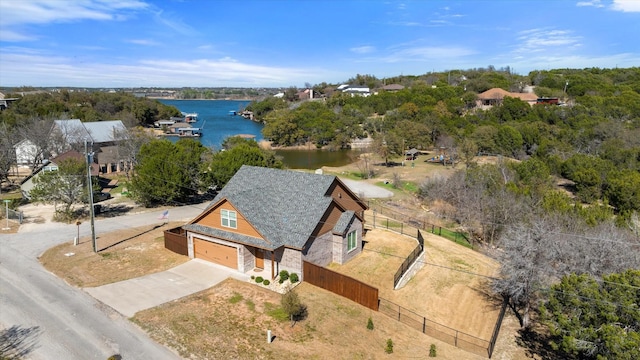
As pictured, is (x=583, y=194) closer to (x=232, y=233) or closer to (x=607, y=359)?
(x=607, y=359)

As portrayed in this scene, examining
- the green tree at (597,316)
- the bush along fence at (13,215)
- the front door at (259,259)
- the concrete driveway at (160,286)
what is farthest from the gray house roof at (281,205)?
the bush along fence at (13,215)

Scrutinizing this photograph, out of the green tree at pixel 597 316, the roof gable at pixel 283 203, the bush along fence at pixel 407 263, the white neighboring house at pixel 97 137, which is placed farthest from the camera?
the white neighboring house at pixel 97 137

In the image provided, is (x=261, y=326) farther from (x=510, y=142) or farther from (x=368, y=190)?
(x=510, y=142)

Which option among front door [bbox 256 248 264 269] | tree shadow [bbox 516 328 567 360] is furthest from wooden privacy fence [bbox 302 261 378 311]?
tree shadow [bbox 516 328 567 360]

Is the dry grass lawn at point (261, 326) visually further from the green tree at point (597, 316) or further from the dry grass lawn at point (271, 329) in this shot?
the green tree at point (597, 316)

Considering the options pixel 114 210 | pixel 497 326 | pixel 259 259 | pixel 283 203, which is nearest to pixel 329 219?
pixel 283 203

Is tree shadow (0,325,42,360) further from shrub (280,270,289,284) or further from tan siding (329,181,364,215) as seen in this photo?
tan siding (329,181,364,215)
